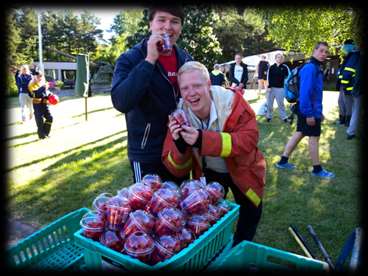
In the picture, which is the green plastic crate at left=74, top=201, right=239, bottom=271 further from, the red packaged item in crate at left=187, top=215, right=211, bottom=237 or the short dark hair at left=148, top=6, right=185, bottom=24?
the short dark hair at left=148, top=6, right=185, bottom=24

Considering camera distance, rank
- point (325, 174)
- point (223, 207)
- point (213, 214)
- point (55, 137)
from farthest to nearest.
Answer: point (55, 137), point (325, 174), point (223, 207), point (213, 214)

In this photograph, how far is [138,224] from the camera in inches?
60.4

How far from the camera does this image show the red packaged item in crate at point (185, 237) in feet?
5.07

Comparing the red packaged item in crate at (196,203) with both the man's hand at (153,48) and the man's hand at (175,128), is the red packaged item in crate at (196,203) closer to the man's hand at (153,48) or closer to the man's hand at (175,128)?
the man's hand at (175,128)

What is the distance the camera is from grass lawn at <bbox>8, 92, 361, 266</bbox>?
3.56 meters

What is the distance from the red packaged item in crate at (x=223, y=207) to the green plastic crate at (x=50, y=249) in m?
0.82

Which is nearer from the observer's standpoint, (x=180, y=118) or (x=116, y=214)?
(x=116, y=214)

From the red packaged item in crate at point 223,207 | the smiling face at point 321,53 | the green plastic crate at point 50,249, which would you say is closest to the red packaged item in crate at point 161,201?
the red packaged item in crate at point 223,207

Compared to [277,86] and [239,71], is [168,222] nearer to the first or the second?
[277,86]

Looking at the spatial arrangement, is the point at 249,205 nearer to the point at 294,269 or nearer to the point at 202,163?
the point at 202,163

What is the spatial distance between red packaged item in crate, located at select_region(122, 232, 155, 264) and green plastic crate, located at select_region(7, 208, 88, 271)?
1.87 ft

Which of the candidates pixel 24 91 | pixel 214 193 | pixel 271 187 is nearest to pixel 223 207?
pixel 214 193

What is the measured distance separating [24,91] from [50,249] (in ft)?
35.2

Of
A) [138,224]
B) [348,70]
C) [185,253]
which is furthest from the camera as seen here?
[348,70]
